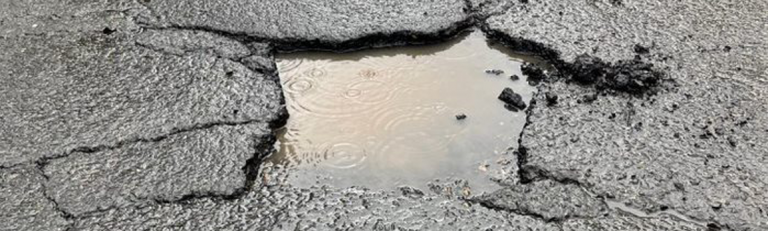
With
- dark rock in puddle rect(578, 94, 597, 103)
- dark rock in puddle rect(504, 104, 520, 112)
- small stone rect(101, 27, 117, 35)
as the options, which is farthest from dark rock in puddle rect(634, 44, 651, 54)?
small stone rect(101, 27, 117, 35)

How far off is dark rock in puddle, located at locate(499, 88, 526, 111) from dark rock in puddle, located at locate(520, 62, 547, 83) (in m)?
0.16

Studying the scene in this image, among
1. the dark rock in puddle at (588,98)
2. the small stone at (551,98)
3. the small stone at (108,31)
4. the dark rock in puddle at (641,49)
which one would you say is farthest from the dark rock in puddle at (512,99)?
the small stone at (108,31)

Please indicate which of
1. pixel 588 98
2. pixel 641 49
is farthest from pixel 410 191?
pixel 641 49

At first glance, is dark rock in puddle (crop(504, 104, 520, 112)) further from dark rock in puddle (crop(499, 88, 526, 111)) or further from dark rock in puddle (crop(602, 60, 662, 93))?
dark rock in puddle (crop(602, 60, 662, 93))

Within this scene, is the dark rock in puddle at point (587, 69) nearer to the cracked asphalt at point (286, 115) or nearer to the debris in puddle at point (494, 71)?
the cracked asphalt at point (286, 115)

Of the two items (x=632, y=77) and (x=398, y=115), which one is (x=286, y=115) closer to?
(x=398, y=115)

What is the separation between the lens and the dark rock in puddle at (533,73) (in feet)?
10.3

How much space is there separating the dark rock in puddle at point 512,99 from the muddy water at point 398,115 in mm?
35

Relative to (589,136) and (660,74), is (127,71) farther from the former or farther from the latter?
(660,74)

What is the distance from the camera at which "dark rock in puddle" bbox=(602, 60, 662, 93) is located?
118 inches

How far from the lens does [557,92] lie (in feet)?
9.88

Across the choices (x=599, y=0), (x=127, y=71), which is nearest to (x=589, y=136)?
(x=599, y=0)

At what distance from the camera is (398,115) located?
9.86ft

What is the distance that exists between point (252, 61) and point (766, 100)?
2123 mm
